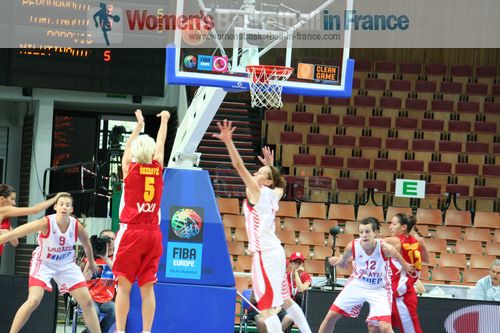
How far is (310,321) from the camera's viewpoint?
36.6 feet

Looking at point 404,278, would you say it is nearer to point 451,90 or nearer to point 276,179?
point 276,179

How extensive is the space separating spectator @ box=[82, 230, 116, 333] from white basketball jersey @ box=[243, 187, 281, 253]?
2781 millimetres

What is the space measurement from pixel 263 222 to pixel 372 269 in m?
1.98

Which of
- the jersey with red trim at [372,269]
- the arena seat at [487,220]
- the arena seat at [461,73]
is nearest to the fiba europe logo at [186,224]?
the jersey with red trim at [372,269]

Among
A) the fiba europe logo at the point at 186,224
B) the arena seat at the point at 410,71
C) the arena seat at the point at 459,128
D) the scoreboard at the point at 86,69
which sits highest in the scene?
the arena seat at the point at 410,71

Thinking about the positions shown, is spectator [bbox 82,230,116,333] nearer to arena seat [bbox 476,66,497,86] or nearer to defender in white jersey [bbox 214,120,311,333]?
defender in white jersey [bbox 214,120,311,333]

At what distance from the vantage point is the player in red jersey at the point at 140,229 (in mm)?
8430

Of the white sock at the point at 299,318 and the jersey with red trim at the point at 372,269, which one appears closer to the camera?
the white sock at the point at 299,318

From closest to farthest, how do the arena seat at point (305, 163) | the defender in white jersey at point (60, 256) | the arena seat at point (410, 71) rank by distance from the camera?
the defender in white jersey at point (60, 256), the arena seat at point (305, 163), the arena seat at point (410, 71)

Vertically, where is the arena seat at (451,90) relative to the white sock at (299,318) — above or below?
above

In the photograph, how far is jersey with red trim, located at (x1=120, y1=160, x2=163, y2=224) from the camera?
8.48 meters

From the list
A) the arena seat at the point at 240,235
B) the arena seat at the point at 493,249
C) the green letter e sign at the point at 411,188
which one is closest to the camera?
the arena seat at the point at 240,235

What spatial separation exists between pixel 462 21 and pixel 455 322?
39.4 feet

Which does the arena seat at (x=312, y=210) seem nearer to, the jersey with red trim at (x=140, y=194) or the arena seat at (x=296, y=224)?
the arena seat at (x=296, y=224)
